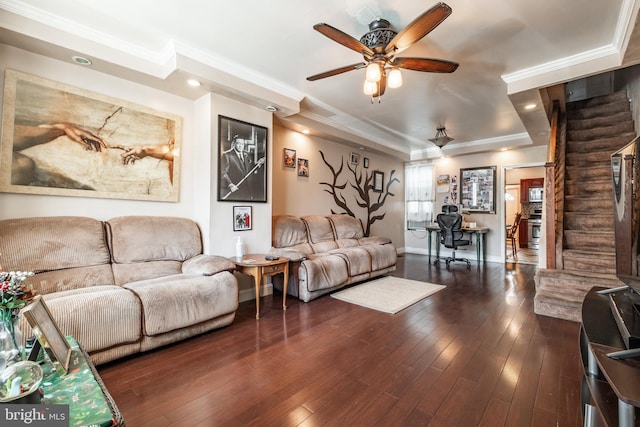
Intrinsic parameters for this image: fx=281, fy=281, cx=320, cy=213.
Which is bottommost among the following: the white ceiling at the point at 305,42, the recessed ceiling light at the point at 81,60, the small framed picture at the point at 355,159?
the small framed picture at the point at 355,159

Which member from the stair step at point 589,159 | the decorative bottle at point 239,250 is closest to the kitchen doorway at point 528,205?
the stair step at point 589,159

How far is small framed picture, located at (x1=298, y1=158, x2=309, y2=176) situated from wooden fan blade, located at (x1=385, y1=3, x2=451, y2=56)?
2.64m

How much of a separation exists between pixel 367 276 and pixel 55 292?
355 cm

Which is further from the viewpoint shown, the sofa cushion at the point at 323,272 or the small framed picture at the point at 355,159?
the small framed picture at the point at 355,159

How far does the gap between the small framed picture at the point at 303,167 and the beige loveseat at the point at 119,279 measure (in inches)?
91.3

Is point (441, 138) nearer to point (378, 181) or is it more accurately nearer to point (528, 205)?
point (378, 181)

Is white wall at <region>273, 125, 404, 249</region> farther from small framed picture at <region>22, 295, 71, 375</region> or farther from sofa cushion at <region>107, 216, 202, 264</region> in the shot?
small framed picture at <region>22, 295, 71, 375</region>

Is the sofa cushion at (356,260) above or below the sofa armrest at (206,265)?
below

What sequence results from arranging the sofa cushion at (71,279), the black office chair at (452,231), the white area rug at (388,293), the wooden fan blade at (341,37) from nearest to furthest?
1. the wooden fan blade at (341,37)
2. the sofa cushion at (71,279)
3. the white area rug at (388,293)
4. the black office chair at (452,231)

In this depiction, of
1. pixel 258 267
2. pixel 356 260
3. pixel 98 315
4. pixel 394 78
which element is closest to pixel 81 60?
pixel 98 315

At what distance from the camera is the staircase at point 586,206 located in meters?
2.93

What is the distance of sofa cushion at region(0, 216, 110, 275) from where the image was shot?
2131 millimetres

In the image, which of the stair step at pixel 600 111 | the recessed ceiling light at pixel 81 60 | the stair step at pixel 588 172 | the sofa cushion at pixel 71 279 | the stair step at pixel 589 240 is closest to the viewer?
the sofa cushion at pixel 71 279

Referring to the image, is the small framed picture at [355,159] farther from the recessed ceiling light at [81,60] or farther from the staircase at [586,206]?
the recessed ceiling light at [81,60]
